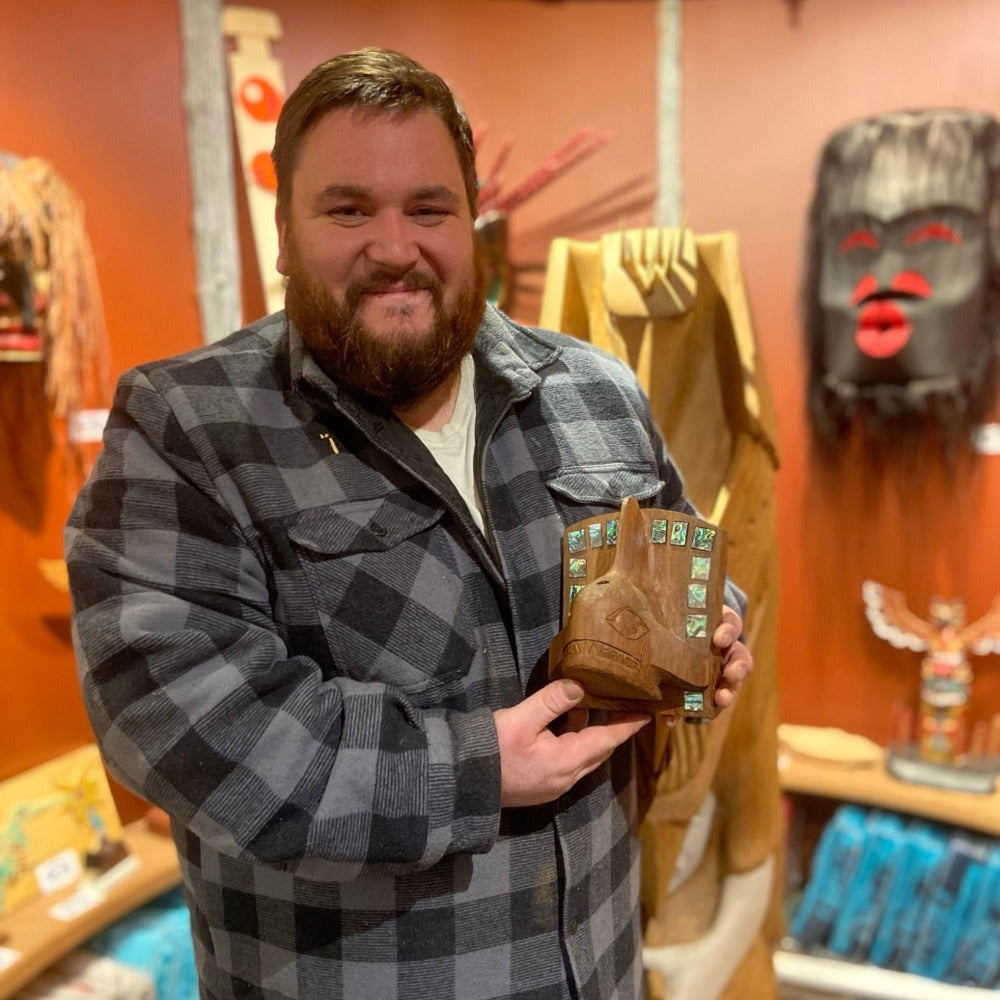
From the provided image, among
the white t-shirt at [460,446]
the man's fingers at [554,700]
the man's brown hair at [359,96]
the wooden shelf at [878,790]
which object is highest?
the man's brown hair at [359,96]

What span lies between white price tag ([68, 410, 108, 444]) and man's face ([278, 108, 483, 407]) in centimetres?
105

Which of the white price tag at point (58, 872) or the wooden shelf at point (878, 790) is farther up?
the white price tag at point (58, 872)

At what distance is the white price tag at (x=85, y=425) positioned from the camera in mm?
1808

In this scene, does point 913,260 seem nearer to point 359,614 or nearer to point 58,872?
point 359,614

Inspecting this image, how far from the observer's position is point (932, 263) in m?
1.90

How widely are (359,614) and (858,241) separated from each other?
62.1 inches

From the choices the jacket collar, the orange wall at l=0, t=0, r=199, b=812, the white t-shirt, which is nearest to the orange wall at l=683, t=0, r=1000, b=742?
the orange wall at l=0, t=0, r=199, b=812

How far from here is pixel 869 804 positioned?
2160 millimetres

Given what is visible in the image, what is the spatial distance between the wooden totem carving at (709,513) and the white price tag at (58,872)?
1.05 m

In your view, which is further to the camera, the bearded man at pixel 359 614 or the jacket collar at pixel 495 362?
the jacket collar at pixel 495 362

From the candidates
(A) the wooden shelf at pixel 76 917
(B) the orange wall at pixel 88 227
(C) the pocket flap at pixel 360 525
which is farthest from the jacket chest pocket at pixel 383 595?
(B) the orange wall at pixel 88 227

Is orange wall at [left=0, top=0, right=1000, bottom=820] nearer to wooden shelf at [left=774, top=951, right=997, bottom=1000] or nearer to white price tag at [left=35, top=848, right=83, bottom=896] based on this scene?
white price tag at [left=35, top=848, right=83, bottom=896]

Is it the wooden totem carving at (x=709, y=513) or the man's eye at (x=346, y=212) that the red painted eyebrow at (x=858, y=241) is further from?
the man's eye at (x=346, y=212)

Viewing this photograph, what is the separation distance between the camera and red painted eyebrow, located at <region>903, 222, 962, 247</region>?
74.7 inches
